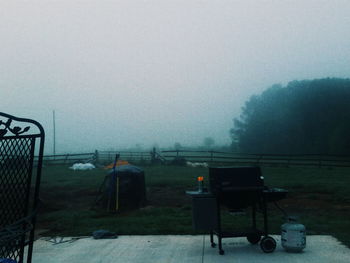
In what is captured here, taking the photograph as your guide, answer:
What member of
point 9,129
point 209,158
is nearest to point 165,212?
point 9,129

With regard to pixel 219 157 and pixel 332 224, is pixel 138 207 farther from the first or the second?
pixel 219 157

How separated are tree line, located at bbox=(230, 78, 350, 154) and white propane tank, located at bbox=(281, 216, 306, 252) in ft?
150

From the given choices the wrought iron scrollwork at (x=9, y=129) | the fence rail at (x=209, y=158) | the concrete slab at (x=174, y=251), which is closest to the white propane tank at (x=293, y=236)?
the concrete slab at (x=174, y=251)

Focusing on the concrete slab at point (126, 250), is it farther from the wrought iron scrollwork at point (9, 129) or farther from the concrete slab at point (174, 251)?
the wrought iron scrollwork at point (9, 129)

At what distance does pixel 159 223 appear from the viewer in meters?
9.10

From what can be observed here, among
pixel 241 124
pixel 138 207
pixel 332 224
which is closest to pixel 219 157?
pixel 138 207

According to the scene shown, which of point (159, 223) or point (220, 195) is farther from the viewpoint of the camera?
point (159, 223)

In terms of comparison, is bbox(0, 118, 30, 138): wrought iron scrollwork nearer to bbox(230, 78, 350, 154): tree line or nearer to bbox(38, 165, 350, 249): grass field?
bbox(38, 165, 350, 249): grass field

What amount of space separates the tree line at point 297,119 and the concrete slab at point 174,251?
45.3 metres

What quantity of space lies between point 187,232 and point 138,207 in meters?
4.45

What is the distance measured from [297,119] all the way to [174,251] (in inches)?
2148

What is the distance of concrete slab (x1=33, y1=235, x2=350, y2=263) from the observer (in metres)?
5.95

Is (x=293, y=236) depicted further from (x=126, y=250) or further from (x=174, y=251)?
(x=126, y=250)

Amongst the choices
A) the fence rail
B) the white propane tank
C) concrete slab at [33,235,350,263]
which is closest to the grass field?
concrete slab at [33,235,350,263]
